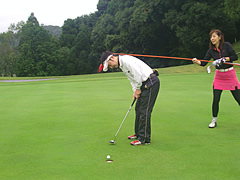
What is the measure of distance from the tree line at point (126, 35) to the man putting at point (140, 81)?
95.6 feet

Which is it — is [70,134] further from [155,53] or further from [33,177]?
[155,53]

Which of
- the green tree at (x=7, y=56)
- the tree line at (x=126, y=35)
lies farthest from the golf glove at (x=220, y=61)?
the green tree at (x=7, y=56)

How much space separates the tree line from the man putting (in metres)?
29.1

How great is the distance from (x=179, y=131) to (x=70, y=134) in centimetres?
219

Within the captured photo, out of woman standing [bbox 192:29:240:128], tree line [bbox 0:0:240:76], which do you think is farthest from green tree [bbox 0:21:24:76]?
woman standing [bbox 192:29:240:128]

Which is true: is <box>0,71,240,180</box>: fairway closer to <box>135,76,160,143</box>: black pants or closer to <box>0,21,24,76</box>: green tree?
<box>135,76,160,143</box>: black pants

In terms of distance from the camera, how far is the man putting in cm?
538

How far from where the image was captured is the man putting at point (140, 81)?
538 centimetres

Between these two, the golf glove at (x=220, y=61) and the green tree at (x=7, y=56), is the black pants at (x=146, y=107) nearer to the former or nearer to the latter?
the golf glove at (x=220, y=61)

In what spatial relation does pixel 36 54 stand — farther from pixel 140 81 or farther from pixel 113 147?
pixel 113 147

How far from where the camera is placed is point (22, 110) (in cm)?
953

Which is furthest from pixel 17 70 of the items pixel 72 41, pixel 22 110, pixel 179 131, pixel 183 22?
pixel 179 131

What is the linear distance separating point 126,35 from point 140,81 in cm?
4612

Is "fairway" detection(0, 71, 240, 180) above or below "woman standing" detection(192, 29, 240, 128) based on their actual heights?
below
